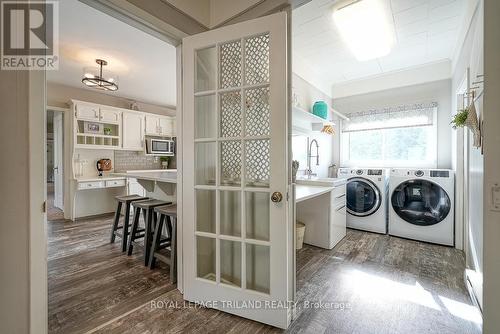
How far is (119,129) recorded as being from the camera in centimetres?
461

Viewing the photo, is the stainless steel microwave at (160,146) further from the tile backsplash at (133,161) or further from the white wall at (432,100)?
the white wall at (432,100)

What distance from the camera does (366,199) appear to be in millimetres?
3496

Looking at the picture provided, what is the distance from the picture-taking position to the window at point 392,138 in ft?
11.6

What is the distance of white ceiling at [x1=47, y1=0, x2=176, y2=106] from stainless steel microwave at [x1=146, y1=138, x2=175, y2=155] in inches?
45.4

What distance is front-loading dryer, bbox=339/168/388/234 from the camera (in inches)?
133

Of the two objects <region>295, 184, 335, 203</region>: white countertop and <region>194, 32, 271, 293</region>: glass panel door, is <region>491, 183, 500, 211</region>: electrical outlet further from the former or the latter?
<region>295, 184, 335, 203</region>: white countertop

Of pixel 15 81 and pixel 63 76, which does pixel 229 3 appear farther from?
pixel 63 76

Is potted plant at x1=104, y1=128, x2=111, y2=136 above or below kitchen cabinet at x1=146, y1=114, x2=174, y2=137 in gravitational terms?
below

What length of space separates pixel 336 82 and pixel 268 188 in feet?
11.6

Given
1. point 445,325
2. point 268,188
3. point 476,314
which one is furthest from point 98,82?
point 476,314

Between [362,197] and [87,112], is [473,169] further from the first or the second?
[87,112]

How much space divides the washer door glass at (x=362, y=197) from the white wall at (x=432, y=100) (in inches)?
42.7

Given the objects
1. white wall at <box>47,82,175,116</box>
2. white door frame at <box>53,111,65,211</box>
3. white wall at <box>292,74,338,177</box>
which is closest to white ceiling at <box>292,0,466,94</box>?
white wall at <box>292,74,338,177</box>

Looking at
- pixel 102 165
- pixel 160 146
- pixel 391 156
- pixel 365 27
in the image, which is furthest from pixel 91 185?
pixel 391 156
